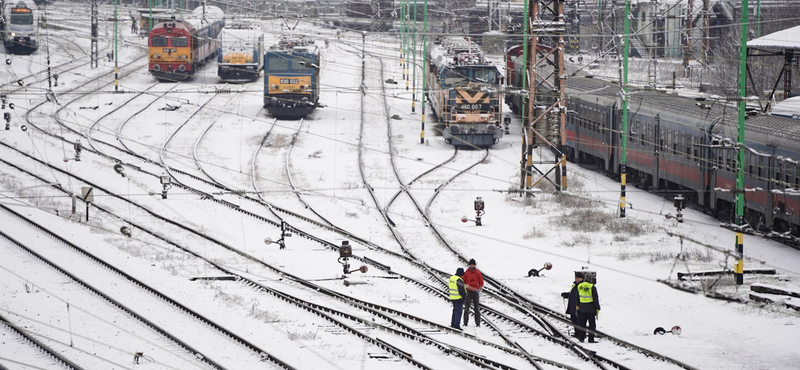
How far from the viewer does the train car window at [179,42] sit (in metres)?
57.6

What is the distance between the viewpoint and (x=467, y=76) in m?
41.9

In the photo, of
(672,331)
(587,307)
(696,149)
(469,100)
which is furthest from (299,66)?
(672,331)

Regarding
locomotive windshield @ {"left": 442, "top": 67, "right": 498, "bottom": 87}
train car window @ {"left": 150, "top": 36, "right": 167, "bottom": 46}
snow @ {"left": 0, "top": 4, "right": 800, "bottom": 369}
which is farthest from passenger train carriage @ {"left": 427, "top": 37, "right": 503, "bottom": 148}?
train car window @ {"left": 150, "top": 36, "right": 167, "bottom": 46}

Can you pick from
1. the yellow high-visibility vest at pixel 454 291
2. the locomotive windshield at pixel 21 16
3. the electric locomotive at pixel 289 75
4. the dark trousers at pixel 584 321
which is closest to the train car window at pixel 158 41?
the locomotive windshield at pixel 21 16

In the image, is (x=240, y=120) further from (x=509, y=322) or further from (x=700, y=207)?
(x=509, y=322)

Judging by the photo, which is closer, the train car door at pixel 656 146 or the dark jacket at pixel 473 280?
the dark jacket at pixel 473 280

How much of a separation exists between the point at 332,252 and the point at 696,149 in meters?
11.3

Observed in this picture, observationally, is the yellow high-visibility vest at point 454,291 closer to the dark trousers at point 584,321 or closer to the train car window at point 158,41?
the dark trousers at point 584,321

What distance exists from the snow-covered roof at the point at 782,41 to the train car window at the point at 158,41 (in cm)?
3576

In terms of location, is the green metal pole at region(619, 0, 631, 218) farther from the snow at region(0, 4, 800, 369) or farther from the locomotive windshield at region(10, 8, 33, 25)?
the locomotive windshield at region(10, 8, 33, 25)

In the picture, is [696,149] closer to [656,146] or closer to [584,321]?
[656,146]

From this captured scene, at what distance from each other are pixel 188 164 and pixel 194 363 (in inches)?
885

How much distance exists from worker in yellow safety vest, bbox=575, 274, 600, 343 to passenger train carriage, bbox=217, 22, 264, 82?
44953 millimetres

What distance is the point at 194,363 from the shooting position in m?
15.4
